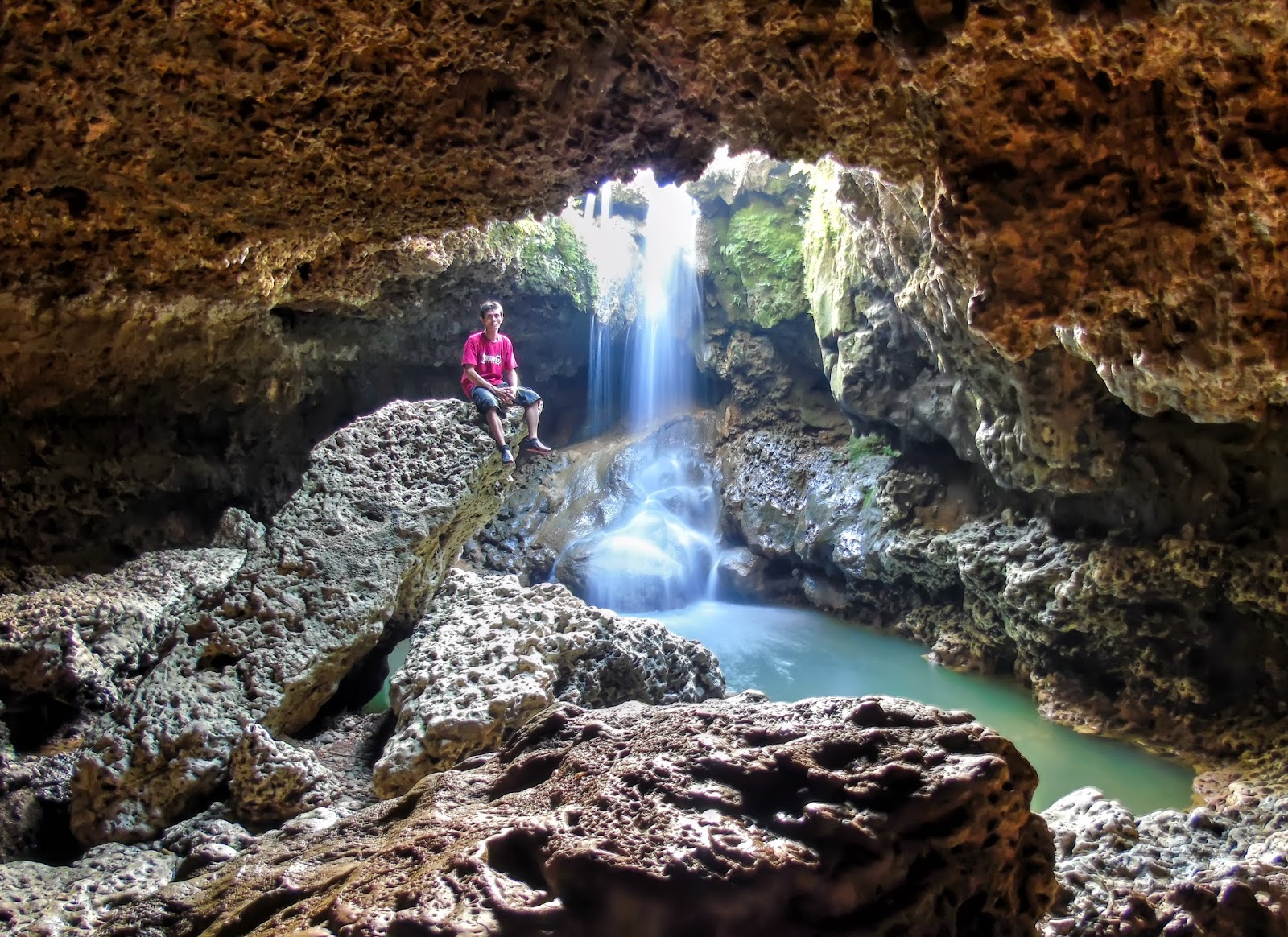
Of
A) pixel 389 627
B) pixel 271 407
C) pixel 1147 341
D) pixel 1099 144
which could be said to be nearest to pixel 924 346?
pixel 1147 341

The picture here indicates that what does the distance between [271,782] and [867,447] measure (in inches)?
317

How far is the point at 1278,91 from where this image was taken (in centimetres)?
216

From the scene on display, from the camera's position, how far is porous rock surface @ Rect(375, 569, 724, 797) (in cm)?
332

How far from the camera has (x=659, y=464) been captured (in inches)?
512

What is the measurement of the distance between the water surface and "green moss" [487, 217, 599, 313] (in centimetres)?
505

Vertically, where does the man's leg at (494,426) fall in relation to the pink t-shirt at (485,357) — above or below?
Result: below

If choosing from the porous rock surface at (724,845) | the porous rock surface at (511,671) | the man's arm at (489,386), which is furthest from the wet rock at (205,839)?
the man's arm at (489,386)

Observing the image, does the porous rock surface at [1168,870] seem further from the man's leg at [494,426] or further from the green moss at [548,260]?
the green moss at [548,260]

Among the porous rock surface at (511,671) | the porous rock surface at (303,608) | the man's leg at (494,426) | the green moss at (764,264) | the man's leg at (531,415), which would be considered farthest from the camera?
the green moss at (764,264)

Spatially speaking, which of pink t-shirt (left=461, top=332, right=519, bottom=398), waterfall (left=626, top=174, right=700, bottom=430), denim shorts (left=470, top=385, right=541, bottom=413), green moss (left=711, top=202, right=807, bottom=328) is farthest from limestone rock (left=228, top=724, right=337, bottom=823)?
waterfall (left=626, top=174, right=700, bottom=430)

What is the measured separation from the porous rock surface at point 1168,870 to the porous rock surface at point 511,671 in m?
1.96

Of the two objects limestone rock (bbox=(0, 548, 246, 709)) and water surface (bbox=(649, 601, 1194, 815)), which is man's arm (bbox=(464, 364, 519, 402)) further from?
water surface (bbox=(649, 601, 1194, 815))

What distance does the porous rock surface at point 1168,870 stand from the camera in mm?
2102

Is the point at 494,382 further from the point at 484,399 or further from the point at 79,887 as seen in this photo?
the point at 79,887
